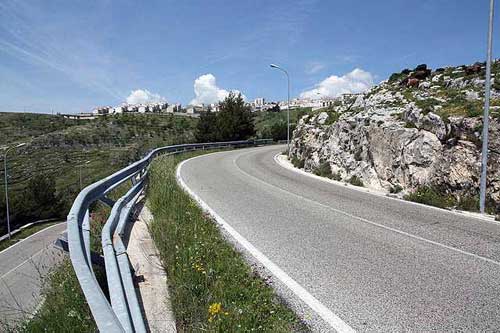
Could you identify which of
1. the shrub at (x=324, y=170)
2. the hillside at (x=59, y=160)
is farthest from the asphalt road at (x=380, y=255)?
the hillside at (x=59, y=160)

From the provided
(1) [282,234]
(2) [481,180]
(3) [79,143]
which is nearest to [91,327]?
(1) [282,234]

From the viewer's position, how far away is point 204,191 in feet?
38.9

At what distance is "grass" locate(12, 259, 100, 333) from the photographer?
2845 mm

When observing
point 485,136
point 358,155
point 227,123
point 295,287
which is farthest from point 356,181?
point 227,123

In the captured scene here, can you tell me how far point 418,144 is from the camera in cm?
1250

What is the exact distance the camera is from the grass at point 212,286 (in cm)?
336

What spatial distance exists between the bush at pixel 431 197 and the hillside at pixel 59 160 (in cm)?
3021

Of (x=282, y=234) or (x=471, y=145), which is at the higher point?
(x=471, y=145)

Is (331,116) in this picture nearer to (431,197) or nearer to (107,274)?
(431,197)

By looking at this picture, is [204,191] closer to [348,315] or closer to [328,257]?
[328,257]

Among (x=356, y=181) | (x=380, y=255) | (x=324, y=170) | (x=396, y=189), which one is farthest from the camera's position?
(x=324, y=170)

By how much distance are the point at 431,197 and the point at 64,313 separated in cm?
1057

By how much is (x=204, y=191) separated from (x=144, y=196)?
2.47 metres

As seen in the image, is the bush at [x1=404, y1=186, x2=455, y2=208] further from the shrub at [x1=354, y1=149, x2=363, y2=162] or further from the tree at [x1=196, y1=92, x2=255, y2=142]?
the tree at [x1=196, y1=92, x2=255, y2=142]
